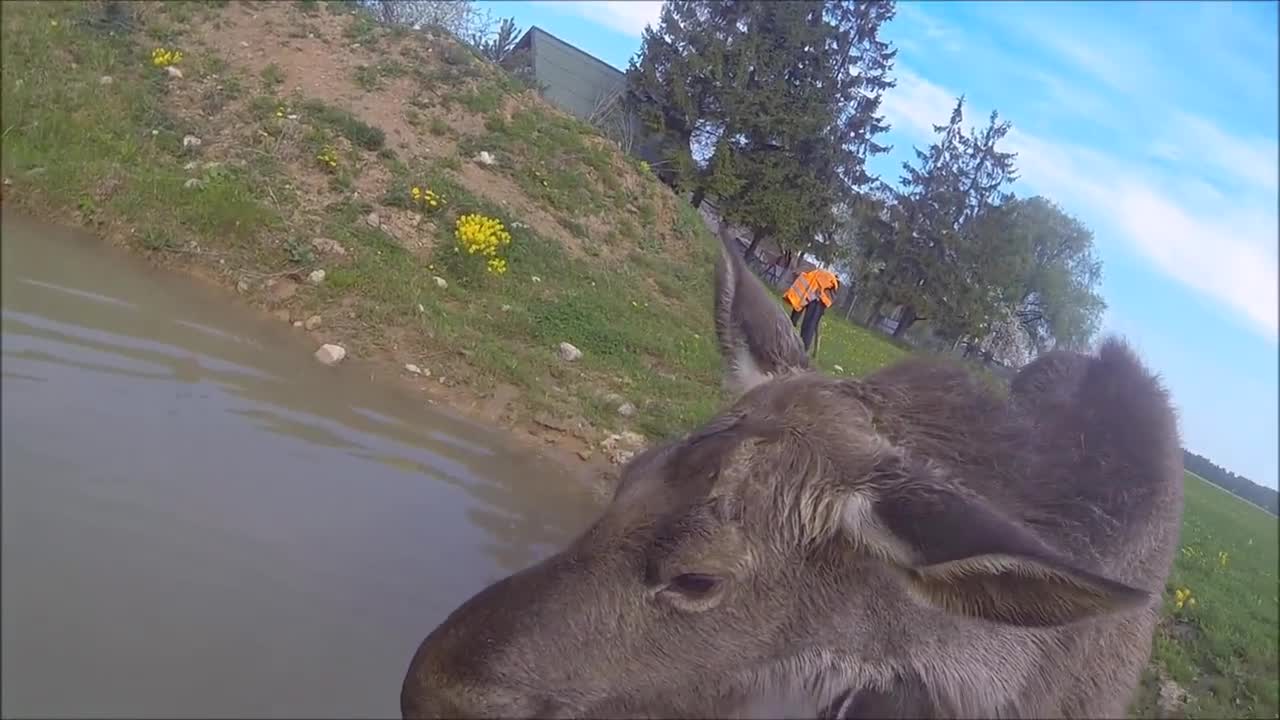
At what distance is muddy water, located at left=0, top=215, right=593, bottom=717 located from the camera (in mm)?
3074

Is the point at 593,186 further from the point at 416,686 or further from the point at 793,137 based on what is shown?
the point at 416,686

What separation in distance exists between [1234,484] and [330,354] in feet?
23.1

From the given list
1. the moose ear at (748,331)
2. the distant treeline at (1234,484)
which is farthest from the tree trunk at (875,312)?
the moose ear at (748,331)

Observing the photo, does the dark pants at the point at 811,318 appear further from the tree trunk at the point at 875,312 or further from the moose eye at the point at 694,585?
the moose eye at the point at 694,585

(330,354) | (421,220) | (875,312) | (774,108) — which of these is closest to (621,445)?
(330,354)

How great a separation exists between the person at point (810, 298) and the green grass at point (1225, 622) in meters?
5.78

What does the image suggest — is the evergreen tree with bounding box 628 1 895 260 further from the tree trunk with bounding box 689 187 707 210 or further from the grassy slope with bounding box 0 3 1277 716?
the grassy slope with bounding box 0 3 1277 716

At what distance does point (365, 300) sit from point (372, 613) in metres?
6.03

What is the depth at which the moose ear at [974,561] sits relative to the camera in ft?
7.75

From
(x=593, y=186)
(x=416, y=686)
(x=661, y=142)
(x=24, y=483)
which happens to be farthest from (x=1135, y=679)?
(x=661, y=142)

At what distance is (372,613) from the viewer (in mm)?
3986

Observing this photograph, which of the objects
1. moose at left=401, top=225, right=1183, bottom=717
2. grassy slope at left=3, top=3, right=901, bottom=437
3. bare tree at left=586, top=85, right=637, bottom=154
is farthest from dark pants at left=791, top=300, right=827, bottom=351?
bare tree at left=586, top=85, right=637, bottom=154

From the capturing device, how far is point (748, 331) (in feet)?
14.0

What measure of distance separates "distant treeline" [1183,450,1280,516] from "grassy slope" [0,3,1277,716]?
0.20 metres
